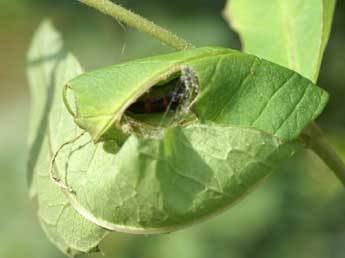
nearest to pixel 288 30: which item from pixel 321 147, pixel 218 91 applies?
pixel 321 147

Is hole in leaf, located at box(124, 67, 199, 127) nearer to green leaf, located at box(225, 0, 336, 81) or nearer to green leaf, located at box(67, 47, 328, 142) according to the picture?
green leaf, located at box(67, 47, 328, 142)

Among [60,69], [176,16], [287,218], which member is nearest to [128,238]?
[287,218]

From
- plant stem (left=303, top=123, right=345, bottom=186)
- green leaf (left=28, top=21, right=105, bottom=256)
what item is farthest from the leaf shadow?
plant stem (left=303, top=123, right=345, bottom=186)

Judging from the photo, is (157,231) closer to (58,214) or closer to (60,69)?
(58,214)

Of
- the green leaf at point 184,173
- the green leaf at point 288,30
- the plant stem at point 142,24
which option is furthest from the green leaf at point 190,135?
the green leaf at point 288,30

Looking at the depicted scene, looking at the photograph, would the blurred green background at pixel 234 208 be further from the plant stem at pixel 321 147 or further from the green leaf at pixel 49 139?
the plant stem at pixel 321 147
